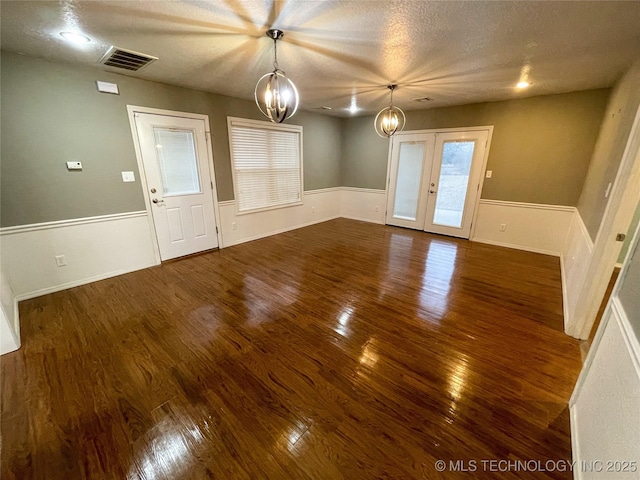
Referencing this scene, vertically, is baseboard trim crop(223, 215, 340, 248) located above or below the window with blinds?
below

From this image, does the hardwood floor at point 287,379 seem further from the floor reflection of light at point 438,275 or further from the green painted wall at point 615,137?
the green painted wall at point 615,137

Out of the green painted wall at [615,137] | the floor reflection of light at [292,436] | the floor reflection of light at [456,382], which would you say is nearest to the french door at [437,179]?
the green painted wall at [615,137]

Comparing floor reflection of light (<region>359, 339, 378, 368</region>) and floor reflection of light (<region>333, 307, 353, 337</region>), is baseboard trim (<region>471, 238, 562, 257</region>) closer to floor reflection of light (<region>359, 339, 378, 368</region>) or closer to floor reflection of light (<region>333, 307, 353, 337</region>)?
floor reflection of light (<region>333, 307, 353, 337</region>)

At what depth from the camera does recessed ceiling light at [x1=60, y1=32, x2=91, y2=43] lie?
6.76 feet

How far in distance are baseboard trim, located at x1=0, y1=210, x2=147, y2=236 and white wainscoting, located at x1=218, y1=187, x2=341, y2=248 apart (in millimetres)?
1263

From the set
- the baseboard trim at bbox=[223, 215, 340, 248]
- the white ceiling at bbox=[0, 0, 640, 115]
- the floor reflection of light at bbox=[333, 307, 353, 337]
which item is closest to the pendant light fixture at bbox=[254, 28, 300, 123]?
the white ceiling at bbox=[0, 0, 640, 115]

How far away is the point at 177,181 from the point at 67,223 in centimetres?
134

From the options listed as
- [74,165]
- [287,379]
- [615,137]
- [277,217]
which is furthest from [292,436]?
[277,217]

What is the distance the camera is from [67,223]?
290cm

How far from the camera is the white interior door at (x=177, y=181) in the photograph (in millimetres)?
3406

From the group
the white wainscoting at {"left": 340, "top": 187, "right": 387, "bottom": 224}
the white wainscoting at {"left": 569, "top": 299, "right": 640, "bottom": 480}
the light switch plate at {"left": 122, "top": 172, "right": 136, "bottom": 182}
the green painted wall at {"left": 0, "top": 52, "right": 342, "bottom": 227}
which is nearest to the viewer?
the white wainscoting at {"left": 569, "top": 299, "right": 640, "bottom": 480}

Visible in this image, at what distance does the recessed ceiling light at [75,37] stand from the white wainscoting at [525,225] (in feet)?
18.6

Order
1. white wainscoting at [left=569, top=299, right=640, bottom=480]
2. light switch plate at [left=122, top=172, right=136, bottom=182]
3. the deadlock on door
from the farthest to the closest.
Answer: the deadlock on door, light switch plate at [left=122, top=172, right=136, bottom=182], white wainscoting at [left=569, top=299, right=640, bottom=480]

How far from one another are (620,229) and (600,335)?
108cm
